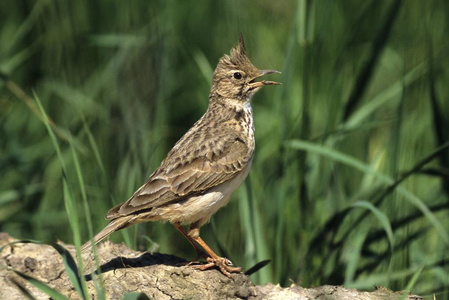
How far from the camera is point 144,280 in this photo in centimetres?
418

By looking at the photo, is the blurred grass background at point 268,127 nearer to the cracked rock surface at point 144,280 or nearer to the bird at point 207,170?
the bird at point 207,170

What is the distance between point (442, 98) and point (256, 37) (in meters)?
1.98

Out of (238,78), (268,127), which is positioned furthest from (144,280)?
(268,127)

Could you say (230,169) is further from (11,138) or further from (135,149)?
(11,138)

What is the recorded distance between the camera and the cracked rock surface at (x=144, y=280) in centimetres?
411

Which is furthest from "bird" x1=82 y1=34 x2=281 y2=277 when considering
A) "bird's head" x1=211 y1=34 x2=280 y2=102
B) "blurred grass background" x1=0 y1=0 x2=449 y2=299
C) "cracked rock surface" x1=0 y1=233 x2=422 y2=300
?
"blurred grass background" x1=0 y1=0 x2=449 y2=299

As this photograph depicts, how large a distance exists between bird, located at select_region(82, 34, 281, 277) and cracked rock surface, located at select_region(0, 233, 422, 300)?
0.16 m

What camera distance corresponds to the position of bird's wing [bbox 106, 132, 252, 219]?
4.64 meters

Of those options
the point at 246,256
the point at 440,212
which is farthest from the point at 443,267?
the point at 246,256

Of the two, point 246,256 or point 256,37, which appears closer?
point 246,256

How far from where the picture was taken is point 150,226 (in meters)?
5.96

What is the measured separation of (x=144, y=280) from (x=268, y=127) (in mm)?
3378

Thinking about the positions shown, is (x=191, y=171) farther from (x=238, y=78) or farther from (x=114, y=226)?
(x=238, y=78)

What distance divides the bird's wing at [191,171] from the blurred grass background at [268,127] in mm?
338
